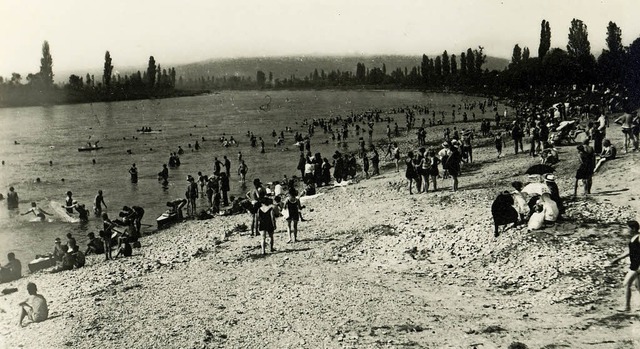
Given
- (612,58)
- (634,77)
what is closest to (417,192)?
(634,77)

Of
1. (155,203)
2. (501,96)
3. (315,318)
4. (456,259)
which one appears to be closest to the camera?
(315,318)

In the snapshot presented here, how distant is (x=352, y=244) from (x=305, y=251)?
140 centimetres

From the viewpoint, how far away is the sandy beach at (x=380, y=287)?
9.70 m

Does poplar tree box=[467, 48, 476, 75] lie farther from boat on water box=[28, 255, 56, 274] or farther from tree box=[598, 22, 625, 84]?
boat on water box=[28, 255, 56, 274]

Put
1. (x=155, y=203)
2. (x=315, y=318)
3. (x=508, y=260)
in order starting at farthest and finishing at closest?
1. (x=155, y=203)
2. (x=508, y=260)
3. (x=315, y=318)

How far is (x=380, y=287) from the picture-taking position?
40.0ft

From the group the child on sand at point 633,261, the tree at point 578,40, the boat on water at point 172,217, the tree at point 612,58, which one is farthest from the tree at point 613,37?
the child on sand at point 633,261

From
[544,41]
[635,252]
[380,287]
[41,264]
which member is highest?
[544,41]

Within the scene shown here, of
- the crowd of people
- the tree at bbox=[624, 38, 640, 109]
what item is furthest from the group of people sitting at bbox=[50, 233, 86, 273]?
the tree at bbox=[624, 38, 640, 109]

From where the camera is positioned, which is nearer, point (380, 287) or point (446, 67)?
point (380, 287)

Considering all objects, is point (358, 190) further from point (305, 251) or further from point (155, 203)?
point (155, 203)

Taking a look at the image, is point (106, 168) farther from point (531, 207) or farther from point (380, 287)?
point (531, 207)

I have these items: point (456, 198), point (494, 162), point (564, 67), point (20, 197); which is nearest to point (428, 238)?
point (456, 198)

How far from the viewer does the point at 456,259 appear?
13586mm
